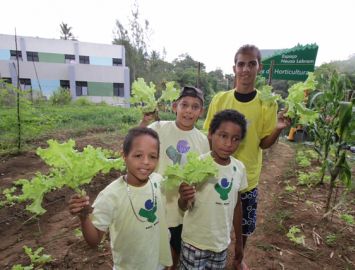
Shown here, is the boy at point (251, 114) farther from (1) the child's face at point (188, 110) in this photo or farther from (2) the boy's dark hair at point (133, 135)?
(2) the boy's dark hair at point (133, 135)

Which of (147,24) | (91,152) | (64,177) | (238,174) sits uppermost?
(147,24)

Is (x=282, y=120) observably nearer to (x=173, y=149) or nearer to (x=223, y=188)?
(x=223, y=188)

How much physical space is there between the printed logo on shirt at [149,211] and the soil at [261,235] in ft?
5.17

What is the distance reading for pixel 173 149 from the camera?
217 centimetres

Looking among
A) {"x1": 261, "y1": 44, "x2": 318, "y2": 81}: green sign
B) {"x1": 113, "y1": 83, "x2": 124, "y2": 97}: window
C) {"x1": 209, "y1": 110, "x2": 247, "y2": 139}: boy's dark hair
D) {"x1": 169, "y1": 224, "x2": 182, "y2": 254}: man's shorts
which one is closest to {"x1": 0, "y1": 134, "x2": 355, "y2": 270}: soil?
{"x1": 169, "y1": 224, "x2": 182, "y2": 254}: man's shorts

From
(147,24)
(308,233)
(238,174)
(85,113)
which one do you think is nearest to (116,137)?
(85,113)

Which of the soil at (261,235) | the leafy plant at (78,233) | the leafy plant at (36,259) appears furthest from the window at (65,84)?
the leafy plant at (36,259)

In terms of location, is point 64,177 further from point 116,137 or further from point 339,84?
point 116,137

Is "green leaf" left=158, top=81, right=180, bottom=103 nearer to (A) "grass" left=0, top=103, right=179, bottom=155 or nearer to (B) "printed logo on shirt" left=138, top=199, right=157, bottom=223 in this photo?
(A) "grass" left=0, top=103, right=179, bottom=155

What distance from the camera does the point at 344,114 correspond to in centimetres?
346

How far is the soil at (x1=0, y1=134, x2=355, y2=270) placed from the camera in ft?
9.70

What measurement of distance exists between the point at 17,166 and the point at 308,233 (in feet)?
19.6

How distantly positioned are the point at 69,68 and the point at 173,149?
83.0ft

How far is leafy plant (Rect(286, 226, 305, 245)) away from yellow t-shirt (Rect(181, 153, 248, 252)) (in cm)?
194
